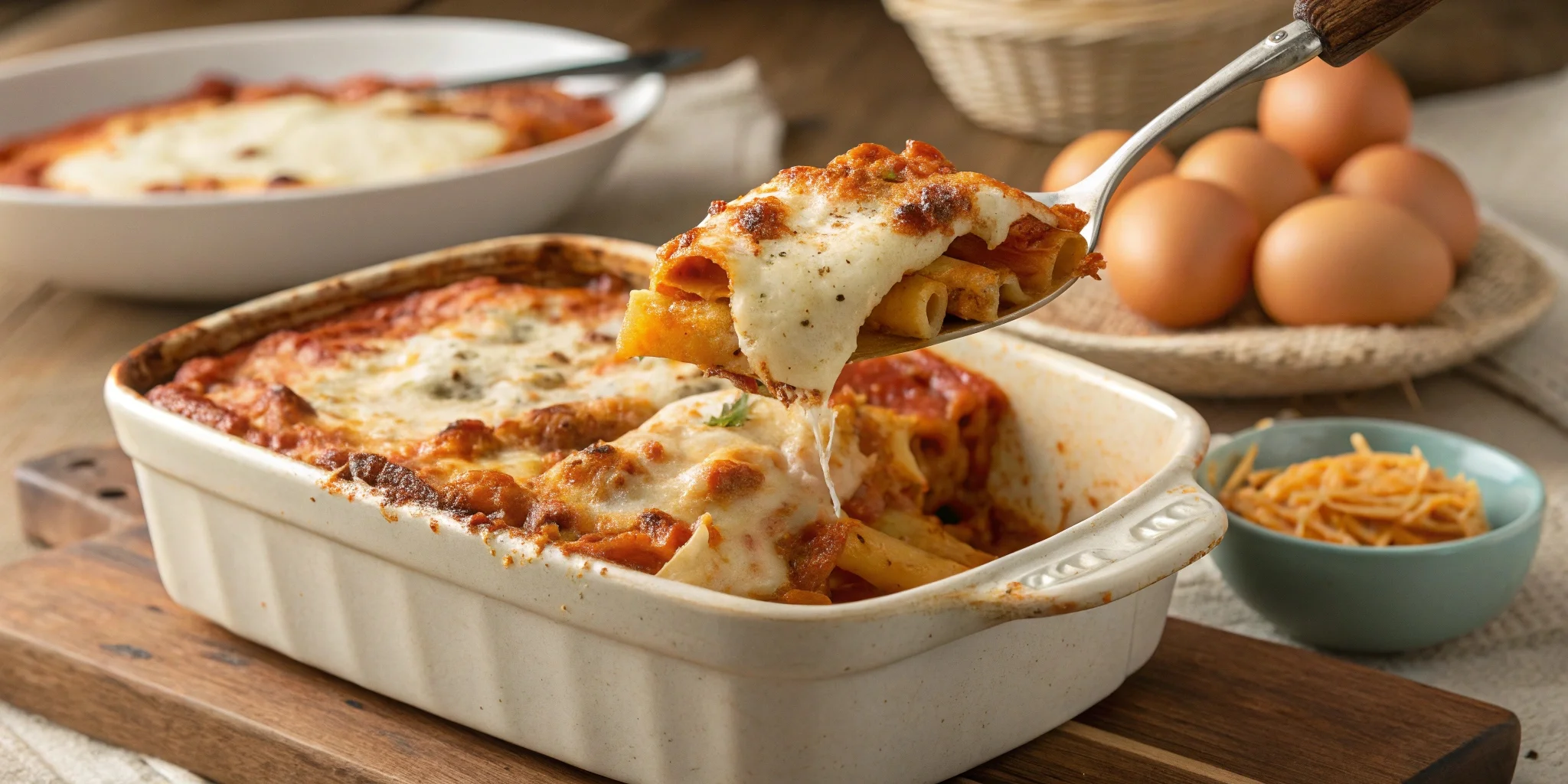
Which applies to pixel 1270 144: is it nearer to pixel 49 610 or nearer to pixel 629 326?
pixel 629 326

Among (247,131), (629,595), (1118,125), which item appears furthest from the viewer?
(1118,125)

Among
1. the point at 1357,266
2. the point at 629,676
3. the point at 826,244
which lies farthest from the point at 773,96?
the point at 629,676

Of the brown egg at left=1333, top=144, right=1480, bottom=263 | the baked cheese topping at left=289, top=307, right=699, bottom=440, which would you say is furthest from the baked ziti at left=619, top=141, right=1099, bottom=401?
the brown egg at left=1333, top=144, right=1480, bottom=263

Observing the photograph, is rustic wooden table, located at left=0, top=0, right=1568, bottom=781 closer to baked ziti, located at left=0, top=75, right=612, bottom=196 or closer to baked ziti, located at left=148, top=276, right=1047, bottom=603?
baked ziti, located at left=0, top=75, right=612, bottom=196

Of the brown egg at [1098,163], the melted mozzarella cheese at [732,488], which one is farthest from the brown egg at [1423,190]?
the melted mozzarella cheese at [732,488]

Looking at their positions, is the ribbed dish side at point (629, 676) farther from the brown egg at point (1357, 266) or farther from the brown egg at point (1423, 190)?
the brown egg at point (1423, 190)

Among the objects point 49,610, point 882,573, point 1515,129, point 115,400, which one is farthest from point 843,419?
point 1515,129
